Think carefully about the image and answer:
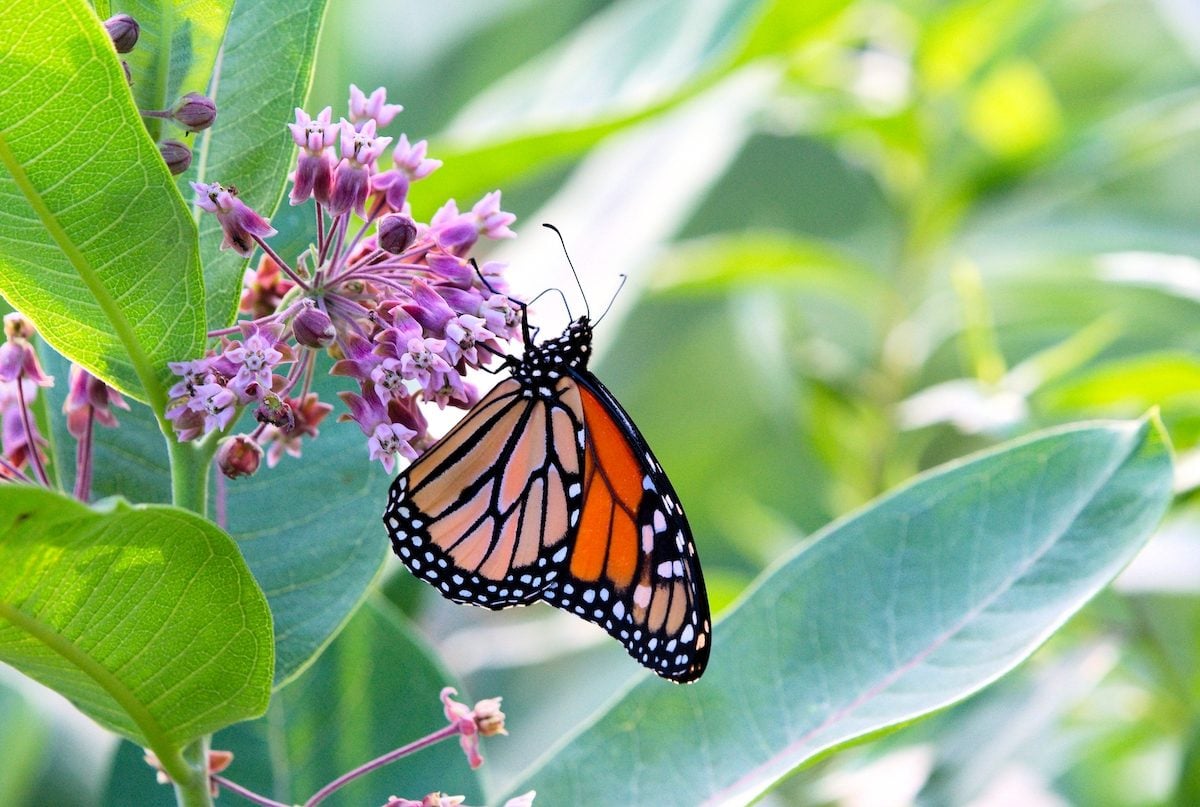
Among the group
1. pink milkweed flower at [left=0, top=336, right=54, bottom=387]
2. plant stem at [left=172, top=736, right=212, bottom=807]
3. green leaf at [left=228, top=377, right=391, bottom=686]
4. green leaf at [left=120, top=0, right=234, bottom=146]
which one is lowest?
plant stem at [left=172, top=736, right=212, bottom=807]

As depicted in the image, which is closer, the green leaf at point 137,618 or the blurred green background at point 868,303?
the green leaf at point 137,618

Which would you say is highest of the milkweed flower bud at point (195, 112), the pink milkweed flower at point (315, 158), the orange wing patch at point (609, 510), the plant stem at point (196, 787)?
the milkweed flower bud at point (195, 112)

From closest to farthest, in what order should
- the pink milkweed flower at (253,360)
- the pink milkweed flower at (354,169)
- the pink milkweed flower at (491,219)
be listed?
1. the pink milkweed flower at (253,360)
2. the pink milkweed flower at (354,169)
3. the pink milkweed flower at (491,219)

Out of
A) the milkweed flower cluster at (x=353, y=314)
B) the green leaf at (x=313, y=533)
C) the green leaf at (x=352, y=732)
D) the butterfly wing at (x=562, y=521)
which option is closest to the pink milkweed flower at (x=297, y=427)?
the milkweed flower cluster at (x=353, y=314)

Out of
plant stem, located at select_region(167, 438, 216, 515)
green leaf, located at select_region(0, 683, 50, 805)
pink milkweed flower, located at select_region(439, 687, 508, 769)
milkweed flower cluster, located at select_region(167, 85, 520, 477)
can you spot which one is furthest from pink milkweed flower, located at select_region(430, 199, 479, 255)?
green leaf, located at select_region(0, 683, 50, 805)

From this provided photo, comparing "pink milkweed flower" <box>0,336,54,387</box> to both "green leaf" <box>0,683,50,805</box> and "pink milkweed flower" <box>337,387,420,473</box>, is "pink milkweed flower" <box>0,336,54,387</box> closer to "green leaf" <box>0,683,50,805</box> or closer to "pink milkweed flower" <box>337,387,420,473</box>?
"pink milkweed flower" <box>337,387,420,473</box>

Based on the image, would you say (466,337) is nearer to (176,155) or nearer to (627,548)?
(176,155)

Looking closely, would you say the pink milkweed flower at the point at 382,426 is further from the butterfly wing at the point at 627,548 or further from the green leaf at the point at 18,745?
the green leaf at the point at 18,745

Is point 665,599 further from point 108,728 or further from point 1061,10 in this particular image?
point 1061,10
